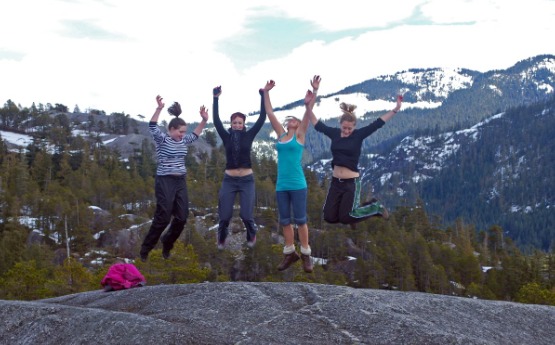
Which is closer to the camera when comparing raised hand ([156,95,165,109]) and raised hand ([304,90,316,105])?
raised hand ([304,90,316,105])

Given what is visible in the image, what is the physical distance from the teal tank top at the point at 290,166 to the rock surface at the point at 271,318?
81.8 inches

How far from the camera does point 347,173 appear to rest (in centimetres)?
1233

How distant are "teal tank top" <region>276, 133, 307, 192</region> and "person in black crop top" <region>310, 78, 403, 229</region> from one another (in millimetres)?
699

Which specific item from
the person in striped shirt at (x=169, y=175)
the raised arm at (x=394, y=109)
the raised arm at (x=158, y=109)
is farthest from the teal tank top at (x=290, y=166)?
the raised arm at (x=158, y=109)

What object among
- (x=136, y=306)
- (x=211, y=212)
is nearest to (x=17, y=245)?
(x=211, y=212)

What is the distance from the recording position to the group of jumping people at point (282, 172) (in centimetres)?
1209

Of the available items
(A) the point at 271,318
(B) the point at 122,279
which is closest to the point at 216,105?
(B) the point at 122,279

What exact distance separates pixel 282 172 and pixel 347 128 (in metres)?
1.69

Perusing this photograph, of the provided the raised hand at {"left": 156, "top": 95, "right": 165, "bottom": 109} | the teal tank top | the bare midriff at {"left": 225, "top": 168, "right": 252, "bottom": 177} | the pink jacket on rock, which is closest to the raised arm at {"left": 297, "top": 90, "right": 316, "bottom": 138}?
the teal tank top

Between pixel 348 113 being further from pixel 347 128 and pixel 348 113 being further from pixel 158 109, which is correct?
pixel 158 109

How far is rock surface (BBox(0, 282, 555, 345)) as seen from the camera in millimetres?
9617

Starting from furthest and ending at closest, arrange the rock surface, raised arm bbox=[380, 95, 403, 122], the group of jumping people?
the group of jumping people
raised arm bbox=[380, 95, 403, 122]
the rock surface

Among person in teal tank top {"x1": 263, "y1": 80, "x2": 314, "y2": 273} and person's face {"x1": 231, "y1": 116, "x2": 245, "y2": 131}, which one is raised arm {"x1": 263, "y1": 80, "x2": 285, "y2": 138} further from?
person's face {"x1": 231, "y1": 116, "x2": 245, "y2": 131}

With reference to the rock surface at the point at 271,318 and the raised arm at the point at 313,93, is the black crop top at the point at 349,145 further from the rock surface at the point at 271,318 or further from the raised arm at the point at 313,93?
the rock surface at the point at 271,318
